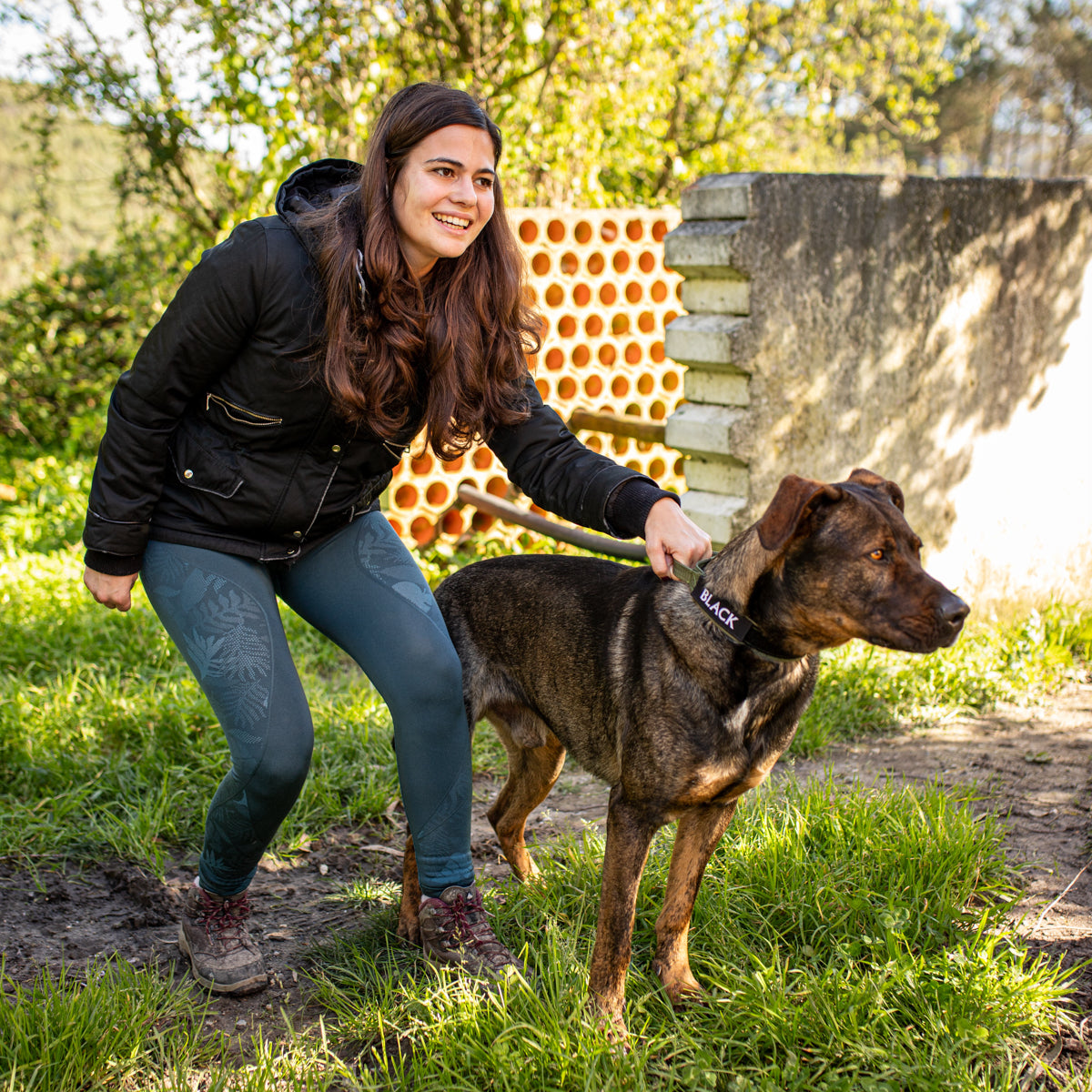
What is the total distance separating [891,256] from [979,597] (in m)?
2.16

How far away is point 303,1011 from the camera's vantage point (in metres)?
2.99

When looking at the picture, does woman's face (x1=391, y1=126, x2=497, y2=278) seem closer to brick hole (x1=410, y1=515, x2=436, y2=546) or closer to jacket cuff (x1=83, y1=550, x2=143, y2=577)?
jacket cuff (x1=83, y1=550, x2=143, y2=577)

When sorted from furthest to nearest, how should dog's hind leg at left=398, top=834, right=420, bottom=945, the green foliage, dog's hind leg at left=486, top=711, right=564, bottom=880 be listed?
the green foliage
dog's hind leg at left=486, top=711, right=564, bottom=880
dog's hind leg at left=398, top=834, right=420, bottom=945

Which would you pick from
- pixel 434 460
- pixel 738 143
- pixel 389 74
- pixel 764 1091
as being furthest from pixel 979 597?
pixel 738 143

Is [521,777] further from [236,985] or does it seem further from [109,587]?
[109,587]

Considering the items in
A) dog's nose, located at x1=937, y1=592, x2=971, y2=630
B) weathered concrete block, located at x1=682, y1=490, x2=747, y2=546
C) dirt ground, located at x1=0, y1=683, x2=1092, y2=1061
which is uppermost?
dog's nose, located at x1=937, y1=592, x2=971, y2=630

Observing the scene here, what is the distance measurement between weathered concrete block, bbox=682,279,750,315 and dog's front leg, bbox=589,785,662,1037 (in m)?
3.08

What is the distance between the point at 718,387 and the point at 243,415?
3.07 metres

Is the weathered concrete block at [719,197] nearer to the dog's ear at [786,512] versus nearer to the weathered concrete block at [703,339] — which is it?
the weathered concrete block at [703,339]

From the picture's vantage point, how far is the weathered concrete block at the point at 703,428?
525cm

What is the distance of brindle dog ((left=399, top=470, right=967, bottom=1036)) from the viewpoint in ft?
8.38

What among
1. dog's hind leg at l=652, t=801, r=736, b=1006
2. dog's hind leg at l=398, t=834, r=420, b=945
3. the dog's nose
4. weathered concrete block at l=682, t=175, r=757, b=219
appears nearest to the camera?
the dog's nose

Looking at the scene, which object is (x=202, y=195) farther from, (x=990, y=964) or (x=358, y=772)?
(x=990, y=964)

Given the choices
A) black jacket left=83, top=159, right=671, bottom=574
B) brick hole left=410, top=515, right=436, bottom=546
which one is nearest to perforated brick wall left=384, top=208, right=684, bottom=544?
brick hole left=410, top=515, right=436, bottom=546
